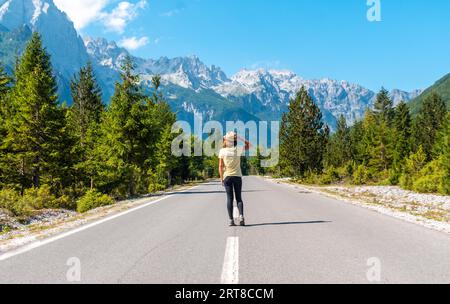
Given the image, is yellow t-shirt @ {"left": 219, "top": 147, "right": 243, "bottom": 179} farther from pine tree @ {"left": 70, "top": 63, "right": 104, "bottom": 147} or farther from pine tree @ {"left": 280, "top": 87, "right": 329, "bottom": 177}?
pine tree @ {"left": 70, "top": 63, "right": 104, "bottom": 147}

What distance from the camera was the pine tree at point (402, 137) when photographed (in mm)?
57594

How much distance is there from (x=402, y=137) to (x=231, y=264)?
60188mm

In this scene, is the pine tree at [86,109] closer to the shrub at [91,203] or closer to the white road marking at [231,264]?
the shrub at [91,203]

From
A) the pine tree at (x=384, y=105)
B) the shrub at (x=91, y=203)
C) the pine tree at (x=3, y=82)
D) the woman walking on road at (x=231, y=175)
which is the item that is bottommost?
the shrub at (x=91, y=203)

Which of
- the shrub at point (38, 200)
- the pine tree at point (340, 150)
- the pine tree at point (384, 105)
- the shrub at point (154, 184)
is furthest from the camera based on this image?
the pine tree at point (384, 105)

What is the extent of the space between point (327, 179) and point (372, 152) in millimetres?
18799

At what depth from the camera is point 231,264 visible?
18.4 feet

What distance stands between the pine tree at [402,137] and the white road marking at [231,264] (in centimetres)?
4901

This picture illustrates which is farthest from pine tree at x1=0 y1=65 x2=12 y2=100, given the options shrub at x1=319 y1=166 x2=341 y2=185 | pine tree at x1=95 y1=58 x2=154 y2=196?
shrub at x1=319 y1=166 x2=341 y2=185

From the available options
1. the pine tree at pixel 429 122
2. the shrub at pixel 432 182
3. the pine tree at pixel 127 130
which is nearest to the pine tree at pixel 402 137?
the pine tree at pixel 429 122

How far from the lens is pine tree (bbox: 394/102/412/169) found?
5759 centimetres
